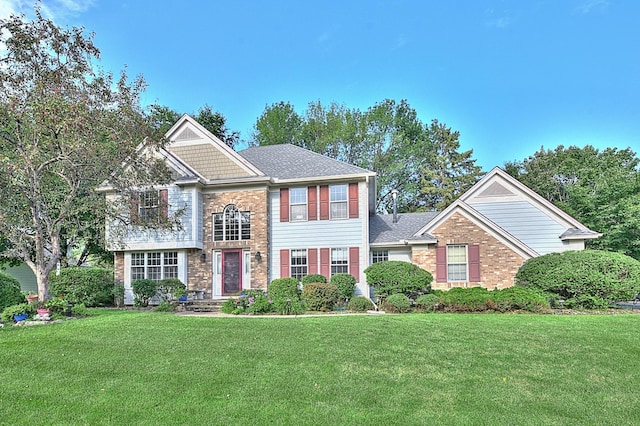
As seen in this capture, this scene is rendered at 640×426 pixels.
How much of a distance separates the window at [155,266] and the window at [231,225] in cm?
204

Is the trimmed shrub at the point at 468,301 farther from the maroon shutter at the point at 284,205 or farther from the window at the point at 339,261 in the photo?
the maroon shutter at the point at 284,205

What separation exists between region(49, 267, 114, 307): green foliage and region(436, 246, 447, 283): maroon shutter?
44.6 ft

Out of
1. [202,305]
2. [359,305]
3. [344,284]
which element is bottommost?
[202,305]

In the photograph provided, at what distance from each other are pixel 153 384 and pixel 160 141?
1027 centimetres

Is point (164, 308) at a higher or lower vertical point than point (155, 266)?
lower

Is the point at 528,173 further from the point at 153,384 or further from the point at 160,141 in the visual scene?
the point at 153,384

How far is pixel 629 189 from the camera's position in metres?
22.0

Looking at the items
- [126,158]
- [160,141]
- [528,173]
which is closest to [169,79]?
[160,141]

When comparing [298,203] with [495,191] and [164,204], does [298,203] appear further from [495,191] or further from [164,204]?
[495,191]

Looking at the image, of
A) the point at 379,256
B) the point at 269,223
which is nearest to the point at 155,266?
the point at 269,223

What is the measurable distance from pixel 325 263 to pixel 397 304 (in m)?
4.49

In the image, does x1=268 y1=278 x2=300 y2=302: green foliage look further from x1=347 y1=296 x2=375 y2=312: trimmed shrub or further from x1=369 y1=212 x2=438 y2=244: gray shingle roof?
x1=369 y1=212 x2=438 y2=244: gray shingle roof

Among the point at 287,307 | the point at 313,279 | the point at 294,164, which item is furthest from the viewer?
the point at 294,164

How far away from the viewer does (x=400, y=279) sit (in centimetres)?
1406
